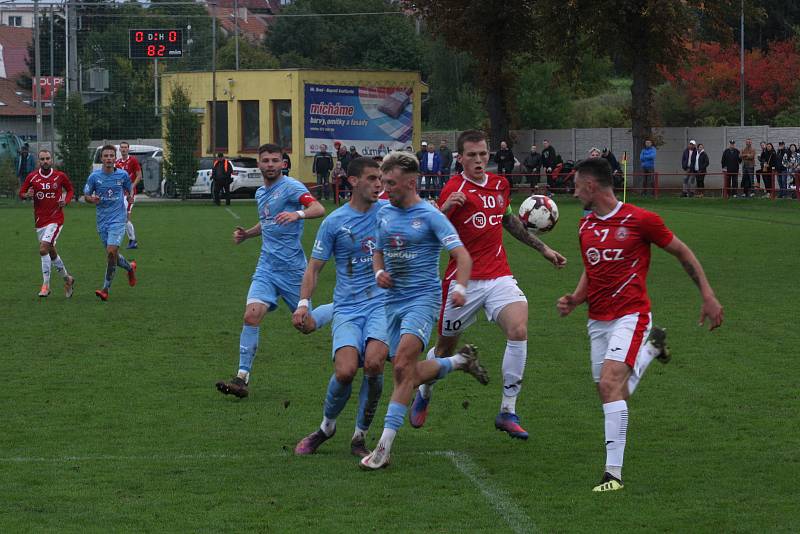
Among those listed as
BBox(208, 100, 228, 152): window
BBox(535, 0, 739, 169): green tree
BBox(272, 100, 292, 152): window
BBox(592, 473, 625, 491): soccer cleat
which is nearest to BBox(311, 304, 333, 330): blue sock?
BBox(592, 473, 625, 491): soccer cleat

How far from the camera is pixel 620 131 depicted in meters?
48.0

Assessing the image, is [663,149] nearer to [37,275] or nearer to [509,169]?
[509,169]

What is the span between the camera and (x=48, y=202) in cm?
1748

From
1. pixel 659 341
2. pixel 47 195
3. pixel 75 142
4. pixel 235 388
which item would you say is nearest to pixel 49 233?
pixel 47 195

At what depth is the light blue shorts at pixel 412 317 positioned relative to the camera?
790 cm

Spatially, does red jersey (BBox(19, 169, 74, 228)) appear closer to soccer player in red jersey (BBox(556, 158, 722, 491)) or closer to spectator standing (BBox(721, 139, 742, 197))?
soccer player in red jersey (BBox(556, 158, 722, 491))

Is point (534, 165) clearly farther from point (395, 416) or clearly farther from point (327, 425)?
point (395, 416)

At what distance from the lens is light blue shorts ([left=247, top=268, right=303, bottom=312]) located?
10562 millimetres

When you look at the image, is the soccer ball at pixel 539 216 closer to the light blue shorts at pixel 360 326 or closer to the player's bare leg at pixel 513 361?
the player's bare leg at pixel 513 361

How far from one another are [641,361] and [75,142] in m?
38.9

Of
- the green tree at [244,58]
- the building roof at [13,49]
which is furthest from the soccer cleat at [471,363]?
the building roof at [13,49]

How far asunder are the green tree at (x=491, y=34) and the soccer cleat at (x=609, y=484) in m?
39.0

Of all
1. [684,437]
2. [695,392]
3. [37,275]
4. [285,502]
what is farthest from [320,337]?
[37,275]

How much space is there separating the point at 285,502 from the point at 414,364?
50.4 inches
